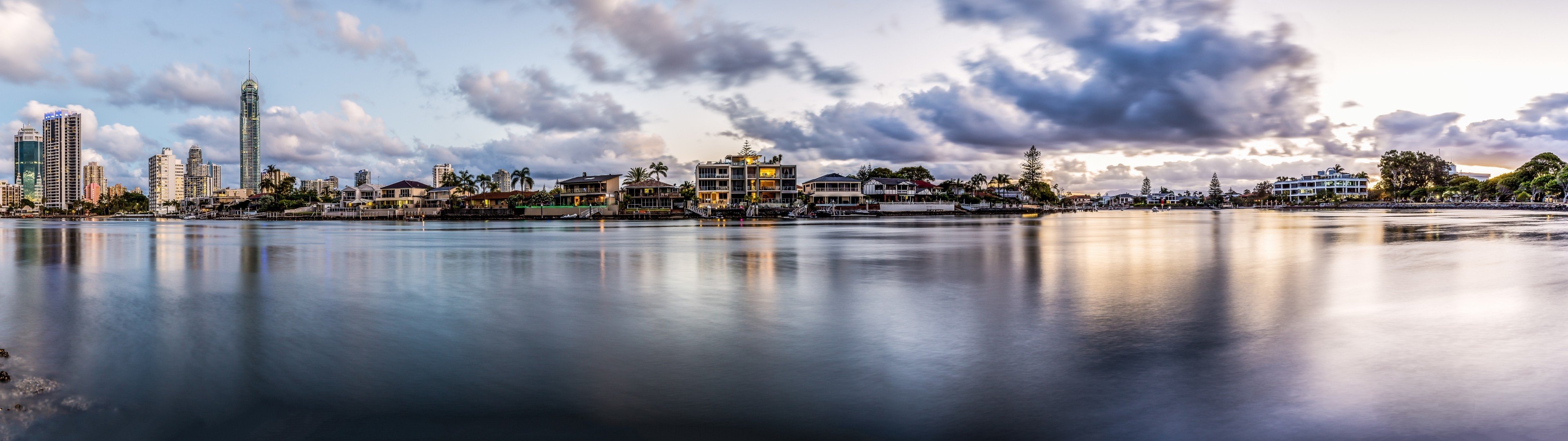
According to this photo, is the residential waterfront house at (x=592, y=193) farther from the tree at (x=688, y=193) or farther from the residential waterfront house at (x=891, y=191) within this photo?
the residential waterfront house at (x=891, y=191)

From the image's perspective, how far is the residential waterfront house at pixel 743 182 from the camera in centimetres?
9275

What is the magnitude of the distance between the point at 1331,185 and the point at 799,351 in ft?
660

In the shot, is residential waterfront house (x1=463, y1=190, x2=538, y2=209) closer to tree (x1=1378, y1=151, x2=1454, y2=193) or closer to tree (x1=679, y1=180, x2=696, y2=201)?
tree (x1=679, y1=180, x2=696, y2=201)

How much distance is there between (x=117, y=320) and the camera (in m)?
11.6

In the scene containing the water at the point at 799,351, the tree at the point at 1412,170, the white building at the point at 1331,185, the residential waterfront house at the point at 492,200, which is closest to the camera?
the water at the point at 799,351

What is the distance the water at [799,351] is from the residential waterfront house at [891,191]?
82694 millimetres

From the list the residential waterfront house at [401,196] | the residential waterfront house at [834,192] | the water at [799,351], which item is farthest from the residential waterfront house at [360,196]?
the water at [799,351]

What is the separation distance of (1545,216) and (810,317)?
87.0m

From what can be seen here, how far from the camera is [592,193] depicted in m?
95.9

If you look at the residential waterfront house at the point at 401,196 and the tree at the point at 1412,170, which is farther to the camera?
the tree at the point at 1412,170

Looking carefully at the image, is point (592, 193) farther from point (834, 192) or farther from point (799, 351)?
point (799, 351)

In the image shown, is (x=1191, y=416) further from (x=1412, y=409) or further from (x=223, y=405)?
(x=223, y=405)

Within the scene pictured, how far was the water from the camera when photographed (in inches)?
224

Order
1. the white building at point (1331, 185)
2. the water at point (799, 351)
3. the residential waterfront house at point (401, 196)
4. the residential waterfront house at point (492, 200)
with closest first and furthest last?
the water at point (799, 351), the residential waterfront house at point (492, 200), the residential waterfront house at point (401, 196), the white building at point (1331, 185)
